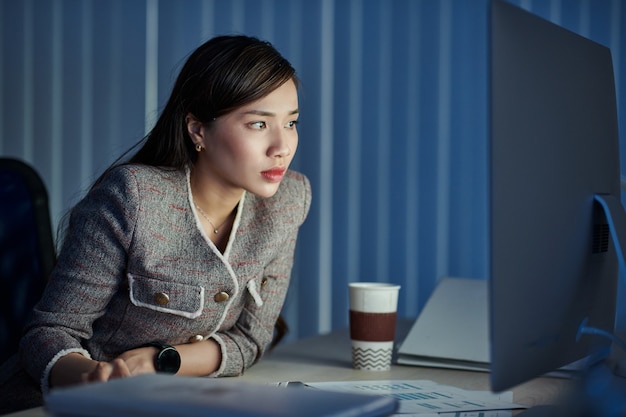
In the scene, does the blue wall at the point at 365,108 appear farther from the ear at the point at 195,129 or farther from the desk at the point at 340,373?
the ear at the point at 195,129

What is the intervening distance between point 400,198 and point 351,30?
471 mm

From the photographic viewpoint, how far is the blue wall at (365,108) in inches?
82.2

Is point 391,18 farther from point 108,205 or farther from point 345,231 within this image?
point 108,205

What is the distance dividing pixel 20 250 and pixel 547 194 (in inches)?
47.7

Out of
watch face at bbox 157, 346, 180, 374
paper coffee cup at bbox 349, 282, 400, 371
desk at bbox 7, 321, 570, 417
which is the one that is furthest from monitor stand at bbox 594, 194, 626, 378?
watch face at bbox 157, 346, 180, 374

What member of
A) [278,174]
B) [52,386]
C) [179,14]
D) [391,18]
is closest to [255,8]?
[179,14]

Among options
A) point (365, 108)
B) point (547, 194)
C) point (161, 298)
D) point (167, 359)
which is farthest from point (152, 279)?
point (365, 108)

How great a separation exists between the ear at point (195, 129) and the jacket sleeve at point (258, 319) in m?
0.22

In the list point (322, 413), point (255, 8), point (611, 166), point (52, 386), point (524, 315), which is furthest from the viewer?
point (255, 8)

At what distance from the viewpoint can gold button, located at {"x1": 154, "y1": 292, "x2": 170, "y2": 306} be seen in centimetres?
132

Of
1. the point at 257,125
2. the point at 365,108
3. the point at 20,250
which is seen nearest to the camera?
the point at 257,125

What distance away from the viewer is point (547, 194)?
34.6 inches

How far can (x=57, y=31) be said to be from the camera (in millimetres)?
2570

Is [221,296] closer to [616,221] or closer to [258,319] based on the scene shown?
[258,319]
